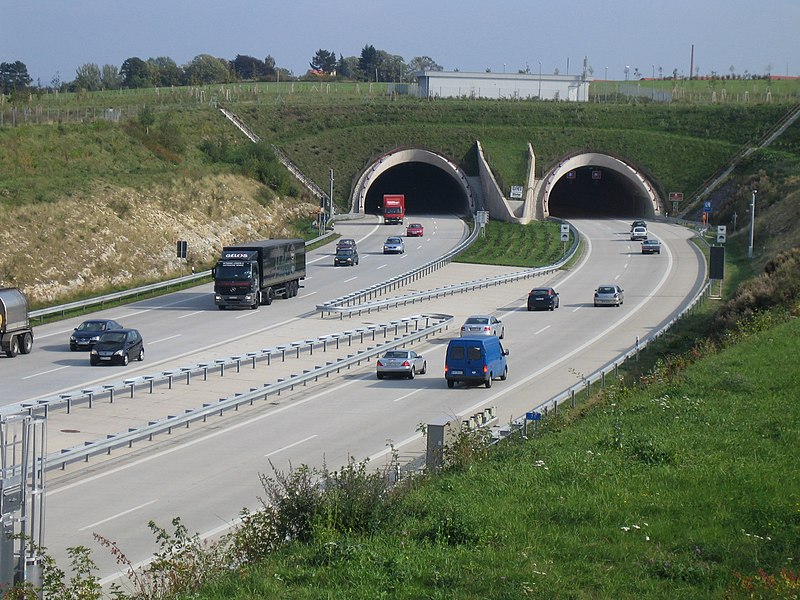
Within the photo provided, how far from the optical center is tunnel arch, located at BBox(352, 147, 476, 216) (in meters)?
98.1

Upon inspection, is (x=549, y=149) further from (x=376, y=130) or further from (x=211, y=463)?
(x=211, y=463)

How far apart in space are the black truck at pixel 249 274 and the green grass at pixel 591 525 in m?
34.6

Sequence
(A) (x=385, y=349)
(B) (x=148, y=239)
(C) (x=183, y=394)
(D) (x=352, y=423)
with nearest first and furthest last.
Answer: (D) (x=352, y=423) → (C) (x=183, y=394) → (A) (x=385, y=349) → (B) (x=148, y=239)

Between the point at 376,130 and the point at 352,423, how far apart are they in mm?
76702

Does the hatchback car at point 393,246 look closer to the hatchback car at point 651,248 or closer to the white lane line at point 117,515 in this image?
the hatchback car at point 651,248

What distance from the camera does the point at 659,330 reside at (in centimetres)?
4838

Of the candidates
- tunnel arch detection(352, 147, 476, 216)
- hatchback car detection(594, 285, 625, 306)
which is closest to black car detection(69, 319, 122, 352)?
hatchback car detection(594, 285, 625, 306)

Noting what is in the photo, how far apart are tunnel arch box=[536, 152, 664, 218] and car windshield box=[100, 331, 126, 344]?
60083 mm

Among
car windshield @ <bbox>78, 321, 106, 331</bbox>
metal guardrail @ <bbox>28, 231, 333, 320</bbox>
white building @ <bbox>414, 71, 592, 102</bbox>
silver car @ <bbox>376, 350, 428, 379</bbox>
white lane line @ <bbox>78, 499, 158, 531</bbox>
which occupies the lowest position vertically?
metal guardrail @ <bbox>28, 231, 333, 320</bbox>

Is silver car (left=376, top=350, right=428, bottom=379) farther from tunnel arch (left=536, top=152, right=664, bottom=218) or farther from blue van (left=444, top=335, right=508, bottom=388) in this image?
tunnel arch (left=536, top=152, right=664, bottom=218)

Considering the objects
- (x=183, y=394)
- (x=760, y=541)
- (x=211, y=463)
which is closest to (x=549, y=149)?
(x=183, y=394)

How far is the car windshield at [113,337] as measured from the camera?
131 ft

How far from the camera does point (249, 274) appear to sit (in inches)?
2130

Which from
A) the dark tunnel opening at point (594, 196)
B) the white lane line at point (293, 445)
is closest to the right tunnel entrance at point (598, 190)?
the dark tunnel opening at point (594, 196)
